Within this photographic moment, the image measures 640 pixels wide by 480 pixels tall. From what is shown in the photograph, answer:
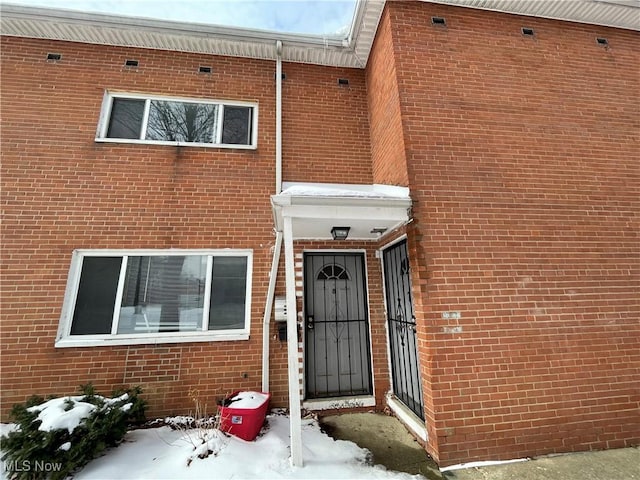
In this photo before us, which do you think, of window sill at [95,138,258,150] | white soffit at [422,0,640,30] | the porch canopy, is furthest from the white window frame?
white soffit at [422,0,640,30]

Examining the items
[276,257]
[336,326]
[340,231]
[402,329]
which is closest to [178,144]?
[276,257]

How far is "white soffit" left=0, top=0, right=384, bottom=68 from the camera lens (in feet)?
16.0

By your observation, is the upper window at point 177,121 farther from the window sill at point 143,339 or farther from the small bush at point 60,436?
the small bush at point 60,436

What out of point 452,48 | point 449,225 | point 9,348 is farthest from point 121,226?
point 452,48

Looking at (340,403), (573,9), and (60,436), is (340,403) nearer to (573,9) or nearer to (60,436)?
(60,436)

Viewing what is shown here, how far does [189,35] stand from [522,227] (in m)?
6.27

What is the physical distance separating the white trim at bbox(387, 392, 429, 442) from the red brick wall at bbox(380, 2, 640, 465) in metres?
0.26

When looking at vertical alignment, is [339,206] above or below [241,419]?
above

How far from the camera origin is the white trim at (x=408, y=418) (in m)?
3.48

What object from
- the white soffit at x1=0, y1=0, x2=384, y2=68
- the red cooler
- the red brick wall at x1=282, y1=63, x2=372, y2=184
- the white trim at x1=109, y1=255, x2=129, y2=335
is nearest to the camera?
the red cooler

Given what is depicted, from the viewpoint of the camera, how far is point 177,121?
5266mm

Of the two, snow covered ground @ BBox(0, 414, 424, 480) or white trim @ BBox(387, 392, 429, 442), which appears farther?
white trim @ BBox(387, 392, 429, 442)

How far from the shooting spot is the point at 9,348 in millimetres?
4004

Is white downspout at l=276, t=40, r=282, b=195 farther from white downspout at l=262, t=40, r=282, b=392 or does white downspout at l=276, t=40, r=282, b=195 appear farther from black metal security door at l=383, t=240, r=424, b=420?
black metal security door at l=383, t=240, r=424, b=420
